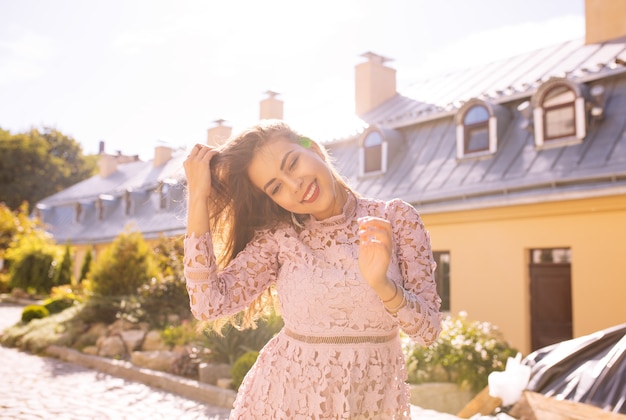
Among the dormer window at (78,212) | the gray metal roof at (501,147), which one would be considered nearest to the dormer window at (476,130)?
the gray metal roof at (501,147)

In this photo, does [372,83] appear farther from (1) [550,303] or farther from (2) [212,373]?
(2) [212,373]

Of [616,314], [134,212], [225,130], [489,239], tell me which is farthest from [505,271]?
[134,212]

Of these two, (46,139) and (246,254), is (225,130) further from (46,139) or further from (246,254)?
(46,139)

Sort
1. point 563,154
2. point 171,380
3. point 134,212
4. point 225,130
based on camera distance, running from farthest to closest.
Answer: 1. point 134,212
2. point 225,130
3. point 563,154
4. point 171,380

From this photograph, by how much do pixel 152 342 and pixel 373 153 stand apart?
6.68m

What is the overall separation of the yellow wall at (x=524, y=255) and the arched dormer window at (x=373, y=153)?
2.12 meters

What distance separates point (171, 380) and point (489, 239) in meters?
6.29

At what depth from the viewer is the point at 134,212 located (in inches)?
972

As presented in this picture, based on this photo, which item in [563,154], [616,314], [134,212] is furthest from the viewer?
[134,212]

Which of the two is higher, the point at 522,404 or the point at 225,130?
the point at 225,130

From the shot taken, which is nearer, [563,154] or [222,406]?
[222,406]

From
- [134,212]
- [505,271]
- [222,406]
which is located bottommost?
[222,406]

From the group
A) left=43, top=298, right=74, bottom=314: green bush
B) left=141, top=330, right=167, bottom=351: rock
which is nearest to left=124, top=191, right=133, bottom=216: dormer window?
left=43, top=298, right=74, bottom=314: green bush

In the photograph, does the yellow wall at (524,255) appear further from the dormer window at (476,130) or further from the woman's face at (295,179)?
the woman's face at (295,179)
